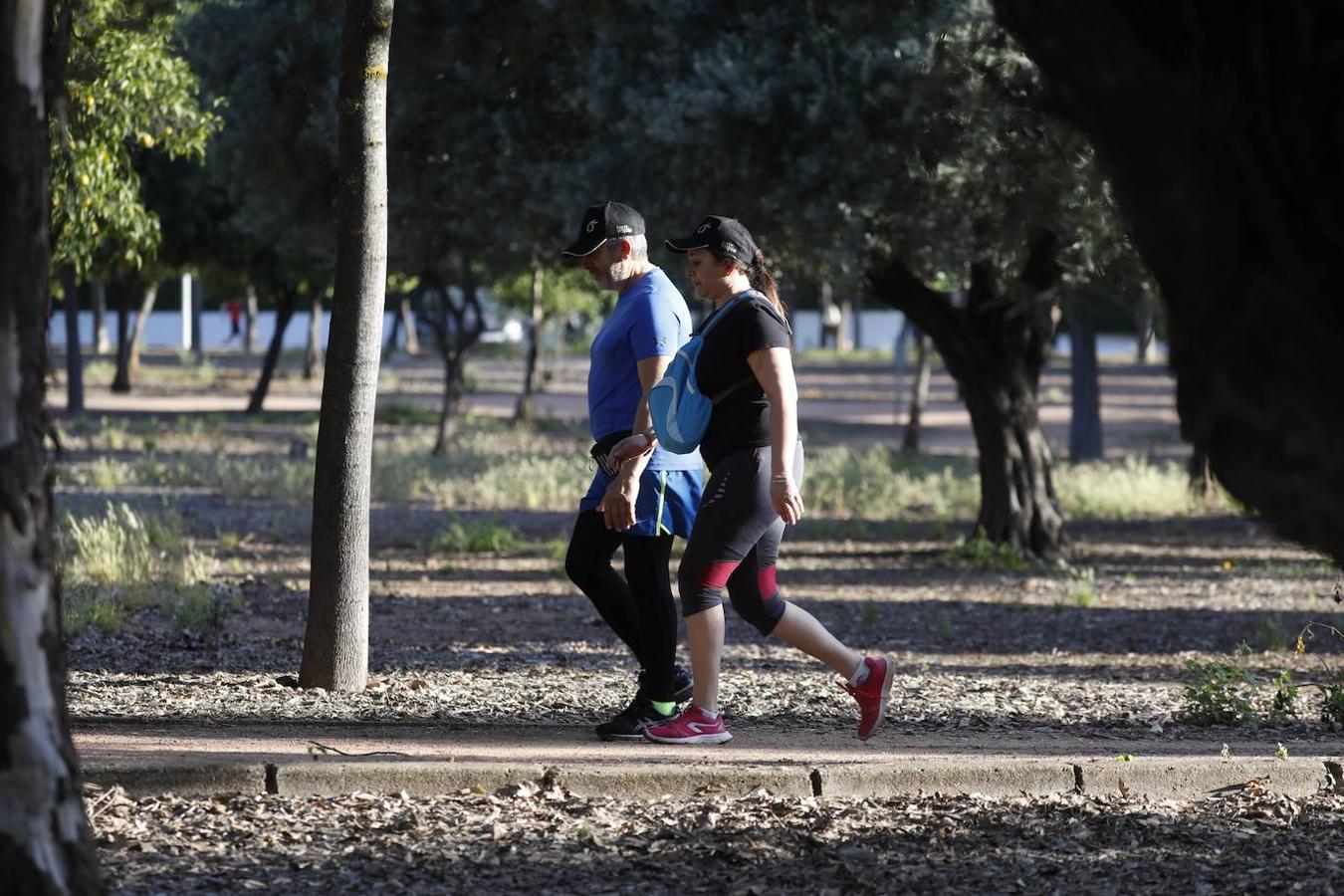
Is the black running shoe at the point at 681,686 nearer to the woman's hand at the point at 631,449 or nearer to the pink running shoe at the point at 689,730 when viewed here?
the pink running shoe at the point at 689,730

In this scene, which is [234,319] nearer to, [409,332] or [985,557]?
[409,332]

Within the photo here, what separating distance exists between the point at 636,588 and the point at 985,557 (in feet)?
28.2

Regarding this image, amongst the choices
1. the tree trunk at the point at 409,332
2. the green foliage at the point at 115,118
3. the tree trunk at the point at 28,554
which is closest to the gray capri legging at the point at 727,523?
the tree trunk at the point at 28,554

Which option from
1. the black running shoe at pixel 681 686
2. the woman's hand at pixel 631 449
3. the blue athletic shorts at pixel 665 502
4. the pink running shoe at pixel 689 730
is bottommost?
the pink running shoe at pixel 689 730

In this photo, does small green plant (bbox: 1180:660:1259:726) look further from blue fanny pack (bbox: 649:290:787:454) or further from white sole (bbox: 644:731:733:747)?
blue fanny pack (bbox: 649:290:787:454)

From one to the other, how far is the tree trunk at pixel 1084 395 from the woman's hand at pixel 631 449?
1753 cm

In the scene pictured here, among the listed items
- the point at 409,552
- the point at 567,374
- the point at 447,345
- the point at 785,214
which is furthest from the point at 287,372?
the point at 785,214

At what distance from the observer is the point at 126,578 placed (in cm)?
1075

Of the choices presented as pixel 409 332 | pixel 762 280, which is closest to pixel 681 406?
pixel 762 280

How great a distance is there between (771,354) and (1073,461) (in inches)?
728

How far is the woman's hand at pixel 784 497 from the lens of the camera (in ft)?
18.9

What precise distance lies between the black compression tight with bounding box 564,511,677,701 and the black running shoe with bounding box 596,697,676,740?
55mm

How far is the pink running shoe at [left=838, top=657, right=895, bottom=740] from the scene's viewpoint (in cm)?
630

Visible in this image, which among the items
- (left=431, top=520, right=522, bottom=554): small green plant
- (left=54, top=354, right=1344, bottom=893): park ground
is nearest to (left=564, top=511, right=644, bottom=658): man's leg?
(left=54, top=354, right=1344, bottom=893): park ground
